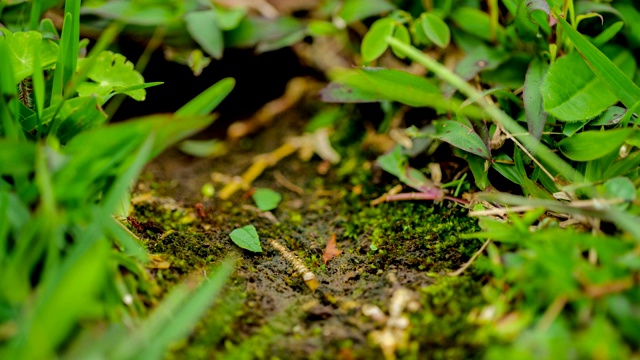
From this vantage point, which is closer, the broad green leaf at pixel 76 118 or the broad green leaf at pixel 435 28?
the broad green leaf at pixel 76 118

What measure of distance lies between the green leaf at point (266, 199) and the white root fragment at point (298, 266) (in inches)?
7.7

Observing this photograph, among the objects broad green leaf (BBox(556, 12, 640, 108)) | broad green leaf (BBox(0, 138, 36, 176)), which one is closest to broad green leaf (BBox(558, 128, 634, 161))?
broad green leaf (BBox(556, 12, 640, 108))

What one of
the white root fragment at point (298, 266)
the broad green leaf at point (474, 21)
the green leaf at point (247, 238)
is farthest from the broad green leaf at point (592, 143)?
the green leaf at point (247, 238)

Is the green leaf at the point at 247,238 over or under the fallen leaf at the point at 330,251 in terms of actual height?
over

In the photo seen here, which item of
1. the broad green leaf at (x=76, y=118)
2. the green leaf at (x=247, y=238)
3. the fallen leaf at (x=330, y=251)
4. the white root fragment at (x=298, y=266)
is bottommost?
the fallen leaf at (x=330, y=251)

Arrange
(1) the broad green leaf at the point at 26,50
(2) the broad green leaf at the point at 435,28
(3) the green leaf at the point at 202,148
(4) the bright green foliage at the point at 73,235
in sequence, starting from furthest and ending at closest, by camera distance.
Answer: (3) the green leaf at the point at 202,148
(2) the broad green leaf at the point at 435,28
(1) the broad green leaf at the point at 26,50
(4) the bright green foliage at the point at 73,235

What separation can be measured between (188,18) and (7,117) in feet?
2.81

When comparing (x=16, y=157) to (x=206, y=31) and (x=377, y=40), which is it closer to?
(x=206, y=31)

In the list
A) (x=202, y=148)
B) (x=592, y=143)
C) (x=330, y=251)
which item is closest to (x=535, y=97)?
(x=592, y=143)

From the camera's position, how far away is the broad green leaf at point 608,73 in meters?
1.32

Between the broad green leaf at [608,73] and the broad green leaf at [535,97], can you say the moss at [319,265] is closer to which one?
the broad green leaf at [535,97]

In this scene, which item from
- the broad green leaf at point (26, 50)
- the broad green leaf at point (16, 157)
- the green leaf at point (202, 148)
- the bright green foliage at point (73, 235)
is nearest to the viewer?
the bright green foliage at point (73, 235)

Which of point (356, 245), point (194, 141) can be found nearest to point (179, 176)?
point (194, 141)

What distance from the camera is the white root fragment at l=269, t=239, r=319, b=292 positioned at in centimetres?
128
